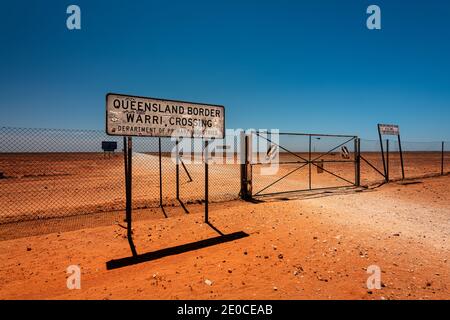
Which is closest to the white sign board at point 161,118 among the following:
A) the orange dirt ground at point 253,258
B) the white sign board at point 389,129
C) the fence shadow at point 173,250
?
the orange dirt ground at point 253,258

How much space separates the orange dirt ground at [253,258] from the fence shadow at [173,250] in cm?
12

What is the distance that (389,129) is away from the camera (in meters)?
14.5

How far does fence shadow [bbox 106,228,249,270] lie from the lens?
4.40m

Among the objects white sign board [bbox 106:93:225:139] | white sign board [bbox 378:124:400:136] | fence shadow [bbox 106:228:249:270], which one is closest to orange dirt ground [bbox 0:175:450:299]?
fence shadow [bbox 106:228:249:270]

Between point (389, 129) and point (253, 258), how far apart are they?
13.6 metres

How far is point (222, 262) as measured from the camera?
4.43m

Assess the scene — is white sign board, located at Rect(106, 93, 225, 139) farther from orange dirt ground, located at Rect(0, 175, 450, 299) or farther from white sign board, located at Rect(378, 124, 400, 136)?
white sign board, located at Rect(378, 124, 400, 136)

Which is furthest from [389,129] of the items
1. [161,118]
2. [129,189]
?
[129,189]

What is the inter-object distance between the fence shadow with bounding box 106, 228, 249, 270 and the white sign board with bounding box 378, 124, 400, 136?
12.0 metres

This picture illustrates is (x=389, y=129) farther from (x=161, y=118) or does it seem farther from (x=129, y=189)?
(x=129, y=189)
